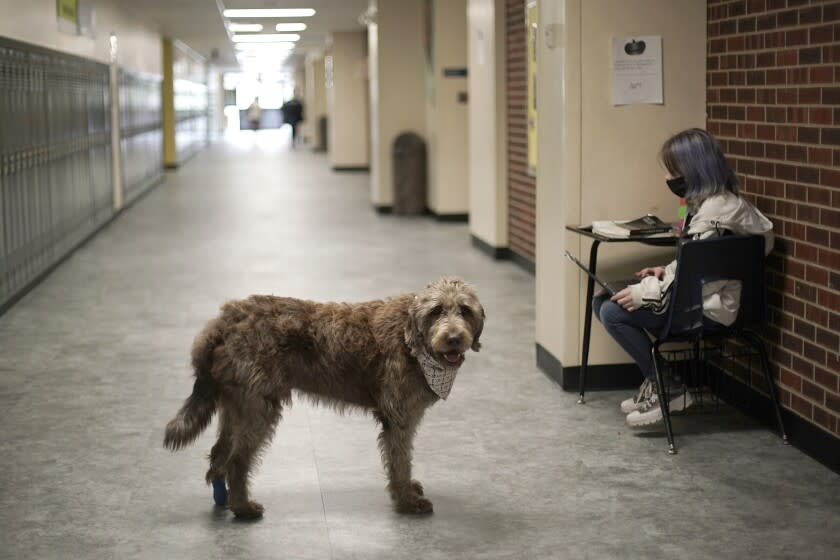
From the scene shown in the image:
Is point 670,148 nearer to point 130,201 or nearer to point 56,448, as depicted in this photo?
point 56,448

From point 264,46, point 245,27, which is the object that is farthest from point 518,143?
point 264,46

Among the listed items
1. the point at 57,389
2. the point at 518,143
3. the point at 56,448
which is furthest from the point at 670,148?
the point at 518,143

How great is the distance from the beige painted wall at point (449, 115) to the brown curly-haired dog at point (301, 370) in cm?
860

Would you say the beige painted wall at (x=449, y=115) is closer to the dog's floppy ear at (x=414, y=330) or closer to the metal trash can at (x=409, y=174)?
the metal trash can at (x=409, y=174)

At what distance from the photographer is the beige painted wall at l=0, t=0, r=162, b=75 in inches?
303

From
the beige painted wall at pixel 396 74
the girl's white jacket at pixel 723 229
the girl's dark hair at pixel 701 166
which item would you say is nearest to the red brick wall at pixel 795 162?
the girl's white jacket at pixel 723 229

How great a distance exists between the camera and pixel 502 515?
354 centimetres

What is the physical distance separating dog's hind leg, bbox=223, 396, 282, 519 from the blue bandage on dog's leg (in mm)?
97

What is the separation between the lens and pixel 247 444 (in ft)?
11.1

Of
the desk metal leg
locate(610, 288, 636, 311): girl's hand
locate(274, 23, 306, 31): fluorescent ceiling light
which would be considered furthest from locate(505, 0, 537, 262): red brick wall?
locate(274, 23, 306, 31): fluorescent ceiling light

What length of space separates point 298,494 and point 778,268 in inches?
83.4

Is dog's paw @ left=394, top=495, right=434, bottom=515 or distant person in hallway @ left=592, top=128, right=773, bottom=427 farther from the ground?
distant person in hallway @ left=592, top=128, right=773, bottom=427

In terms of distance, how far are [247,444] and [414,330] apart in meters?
0.65

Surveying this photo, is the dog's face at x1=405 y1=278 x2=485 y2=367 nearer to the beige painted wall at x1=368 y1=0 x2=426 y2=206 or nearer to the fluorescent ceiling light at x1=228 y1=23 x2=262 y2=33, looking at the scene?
the beige painted wall at x1=368 y1=0 x2=426 y2=206
